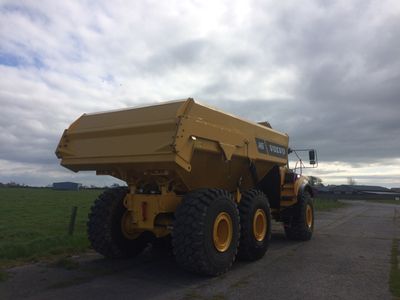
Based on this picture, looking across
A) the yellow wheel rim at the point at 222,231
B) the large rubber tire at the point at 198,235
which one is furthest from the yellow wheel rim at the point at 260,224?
the large rubber tire at the point at 198,235

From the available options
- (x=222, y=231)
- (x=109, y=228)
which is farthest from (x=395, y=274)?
(x=109, y=228)

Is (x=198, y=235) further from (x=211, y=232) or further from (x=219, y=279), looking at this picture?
(x=219, y=279)

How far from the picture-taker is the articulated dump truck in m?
7.95

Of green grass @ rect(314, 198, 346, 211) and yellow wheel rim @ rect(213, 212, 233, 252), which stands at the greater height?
green grass @ rect(314, 198, 346, 211)

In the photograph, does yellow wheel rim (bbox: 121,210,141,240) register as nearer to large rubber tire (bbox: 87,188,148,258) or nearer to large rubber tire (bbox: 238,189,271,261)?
large rubber tire (bbox: 87,188,148,258)

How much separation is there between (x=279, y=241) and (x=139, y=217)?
561 cm

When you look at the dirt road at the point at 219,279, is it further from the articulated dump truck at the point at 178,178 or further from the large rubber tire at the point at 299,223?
the large rubber tire at the point at 299,223

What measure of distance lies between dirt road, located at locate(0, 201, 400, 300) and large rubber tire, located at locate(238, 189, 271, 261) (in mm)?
216

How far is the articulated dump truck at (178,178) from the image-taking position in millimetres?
7949

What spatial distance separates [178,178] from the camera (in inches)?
337

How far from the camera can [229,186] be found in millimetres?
10125

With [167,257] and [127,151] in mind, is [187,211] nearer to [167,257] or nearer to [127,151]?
[127,151]

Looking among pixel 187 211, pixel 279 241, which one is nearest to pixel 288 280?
pixel 187 211

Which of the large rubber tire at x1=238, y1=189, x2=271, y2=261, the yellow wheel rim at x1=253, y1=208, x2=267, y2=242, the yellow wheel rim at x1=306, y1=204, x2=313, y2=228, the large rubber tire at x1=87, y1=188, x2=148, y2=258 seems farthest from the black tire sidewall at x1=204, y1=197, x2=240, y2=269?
the yellow wheel rim at x1=306, y1=204, x2=313, y2=228
